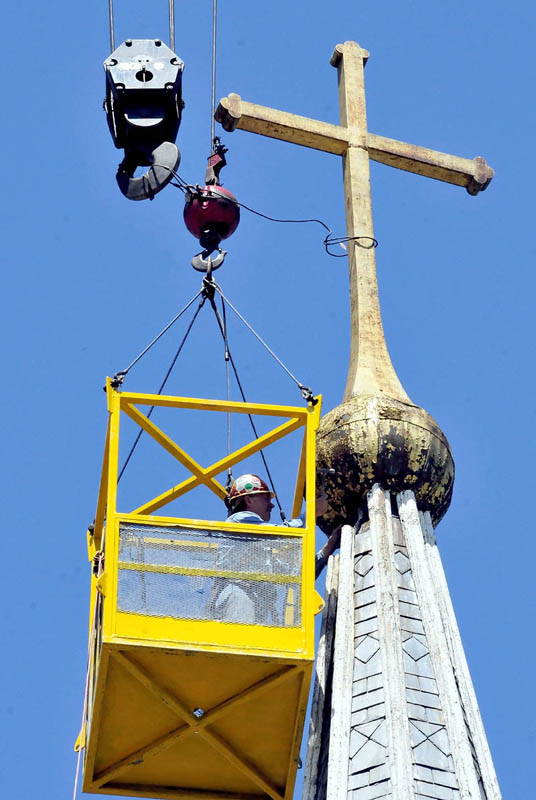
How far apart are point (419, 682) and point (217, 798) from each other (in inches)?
89.5

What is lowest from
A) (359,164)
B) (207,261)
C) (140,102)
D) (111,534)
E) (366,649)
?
(111,534)

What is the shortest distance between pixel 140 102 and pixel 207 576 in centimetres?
723

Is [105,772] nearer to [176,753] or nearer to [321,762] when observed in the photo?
[176,753]

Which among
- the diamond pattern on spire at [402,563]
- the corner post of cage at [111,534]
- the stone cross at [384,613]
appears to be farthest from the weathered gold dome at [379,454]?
the corner post of cage at [111,534]

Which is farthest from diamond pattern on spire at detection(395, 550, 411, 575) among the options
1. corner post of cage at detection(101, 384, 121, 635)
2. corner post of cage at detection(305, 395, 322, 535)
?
corner post of cage at detection(101, 384, 121, 635)

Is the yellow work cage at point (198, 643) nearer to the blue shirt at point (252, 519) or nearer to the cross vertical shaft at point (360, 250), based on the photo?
the blue shirt at point (252, 519)

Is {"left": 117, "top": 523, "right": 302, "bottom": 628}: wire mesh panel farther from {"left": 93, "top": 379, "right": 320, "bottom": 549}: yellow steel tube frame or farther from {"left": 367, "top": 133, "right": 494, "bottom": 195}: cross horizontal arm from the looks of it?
{"left": 367, "top": 133, "right": 494, "bottom": 195}: cross horizontal arm

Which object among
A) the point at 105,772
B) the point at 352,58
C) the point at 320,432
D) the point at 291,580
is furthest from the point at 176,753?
the point at 352,58

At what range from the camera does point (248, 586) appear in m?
23.7

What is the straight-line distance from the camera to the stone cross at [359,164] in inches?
1118

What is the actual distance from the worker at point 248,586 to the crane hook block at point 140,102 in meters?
4.94

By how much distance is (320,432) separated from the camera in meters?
27.8

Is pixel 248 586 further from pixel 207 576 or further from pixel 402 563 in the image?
pixel 402 563

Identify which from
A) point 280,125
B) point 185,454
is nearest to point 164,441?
point 185,454
